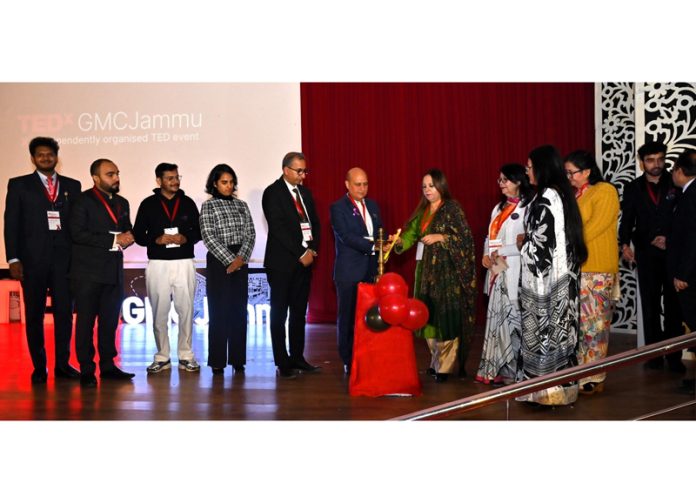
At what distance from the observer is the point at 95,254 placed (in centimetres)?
500

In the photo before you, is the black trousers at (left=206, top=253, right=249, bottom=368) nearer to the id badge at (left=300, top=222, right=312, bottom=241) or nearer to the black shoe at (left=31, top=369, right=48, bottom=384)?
the id badge at (left=300, top=222, right=312, bottom=241)

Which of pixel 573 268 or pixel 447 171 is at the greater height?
pixel 447 171

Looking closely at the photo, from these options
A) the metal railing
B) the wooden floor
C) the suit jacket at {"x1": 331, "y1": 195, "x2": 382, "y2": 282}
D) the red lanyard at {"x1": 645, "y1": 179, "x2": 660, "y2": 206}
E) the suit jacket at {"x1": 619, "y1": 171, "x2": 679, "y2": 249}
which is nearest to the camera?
the metal railing

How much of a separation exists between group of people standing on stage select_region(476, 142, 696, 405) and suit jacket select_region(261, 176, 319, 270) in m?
1.25

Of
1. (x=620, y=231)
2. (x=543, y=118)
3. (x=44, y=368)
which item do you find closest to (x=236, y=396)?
(x=44, y=368)

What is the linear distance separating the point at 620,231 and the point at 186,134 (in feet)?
15.1

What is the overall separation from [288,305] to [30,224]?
1.73 metres

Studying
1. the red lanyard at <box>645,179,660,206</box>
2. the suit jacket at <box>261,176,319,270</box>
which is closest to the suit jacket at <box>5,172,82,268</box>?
the suit jacket at <box>261,176,319,270</box>

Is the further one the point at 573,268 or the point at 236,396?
the point at 236,396

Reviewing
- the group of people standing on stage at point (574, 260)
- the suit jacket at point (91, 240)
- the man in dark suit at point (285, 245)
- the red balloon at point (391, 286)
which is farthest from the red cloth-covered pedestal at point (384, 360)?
the suit jacket at point (91, 240)

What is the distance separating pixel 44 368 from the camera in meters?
5.15

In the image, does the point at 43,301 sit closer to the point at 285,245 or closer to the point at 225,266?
the point at 225,266

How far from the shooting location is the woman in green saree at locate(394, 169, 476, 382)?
493 cm
